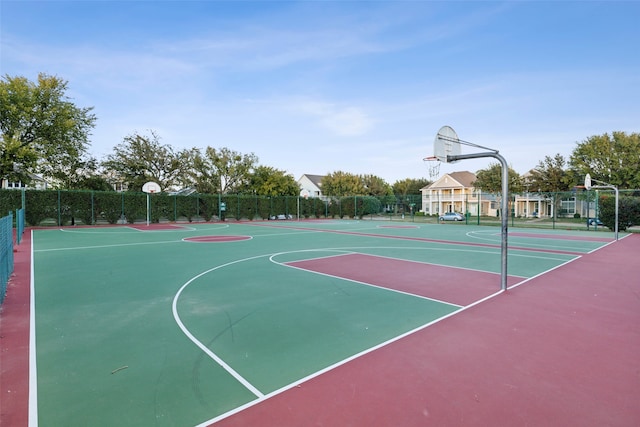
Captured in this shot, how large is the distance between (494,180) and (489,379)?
139 feet

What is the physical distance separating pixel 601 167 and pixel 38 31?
48.8m

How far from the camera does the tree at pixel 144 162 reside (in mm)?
37156

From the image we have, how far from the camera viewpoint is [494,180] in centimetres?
4034

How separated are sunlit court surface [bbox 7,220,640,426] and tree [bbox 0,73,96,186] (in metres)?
23.9

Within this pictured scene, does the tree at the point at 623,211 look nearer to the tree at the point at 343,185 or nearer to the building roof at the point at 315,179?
the tree at the point at 343,185

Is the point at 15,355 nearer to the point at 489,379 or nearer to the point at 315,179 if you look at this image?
the point at 489,379

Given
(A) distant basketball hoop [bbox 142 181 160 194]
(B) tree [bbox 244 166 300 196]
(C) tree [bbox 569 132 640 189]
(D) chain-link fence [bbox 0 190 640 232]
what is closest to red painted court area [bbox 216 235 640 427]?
(D) chain-link fence [bbox 0 190 640 232]

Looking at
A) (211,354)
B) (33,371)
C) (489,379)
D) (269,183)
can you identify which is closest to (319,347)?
(211,354)

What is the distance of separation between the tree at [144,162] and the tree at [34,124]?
25.2ft

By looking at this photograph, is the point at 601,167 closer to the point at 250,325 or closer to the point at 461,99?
the point at 461,99

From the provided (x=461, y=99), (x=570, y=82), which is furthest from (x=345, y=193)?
(x=570, y=82)

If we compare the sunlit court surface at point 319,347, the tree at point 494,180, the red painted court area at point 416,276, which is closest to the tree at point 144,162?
the sunlit court surface at point 319,347

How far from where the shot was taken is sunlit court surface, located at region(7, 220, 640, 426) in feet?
8.76

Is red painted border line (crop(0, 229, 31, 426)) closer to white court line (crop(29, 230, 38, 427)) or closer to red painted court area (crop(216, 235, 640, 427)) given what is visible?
white court line (crop(29, 230, 38, 427))
